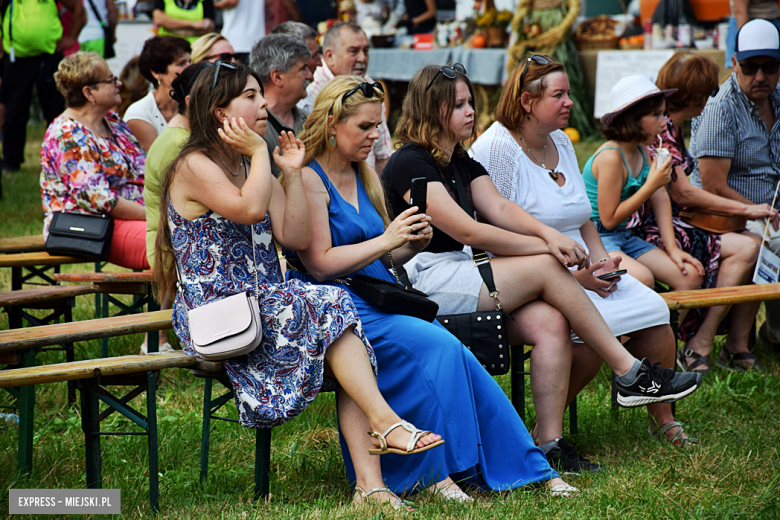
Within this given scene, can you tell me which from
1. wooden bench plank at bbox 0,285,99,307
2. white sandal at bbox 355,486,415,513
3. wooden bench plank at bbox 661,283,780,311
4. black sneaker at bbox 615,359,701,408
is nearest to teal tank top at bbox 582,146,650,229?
wooden bench plank at bbox 661,283,780,311

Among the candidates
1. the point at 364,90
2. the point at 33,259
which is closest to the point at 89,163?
the point at 33,259

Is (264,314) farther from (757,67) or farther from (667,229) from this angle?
(757,67)

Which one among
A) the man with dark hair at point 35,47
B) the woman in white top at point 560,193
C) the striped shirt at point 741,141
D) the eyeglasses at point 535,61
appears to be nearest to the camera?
the woman in white top at point 560,193

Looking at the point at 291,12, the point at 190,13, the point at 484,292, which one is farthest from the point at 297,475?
the point at 291,12

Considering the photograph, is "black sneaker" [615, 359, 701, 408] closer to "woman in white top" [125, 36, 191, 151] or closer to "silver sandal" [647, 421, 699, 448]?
"silver sandal" [647, 421, 699, 448]

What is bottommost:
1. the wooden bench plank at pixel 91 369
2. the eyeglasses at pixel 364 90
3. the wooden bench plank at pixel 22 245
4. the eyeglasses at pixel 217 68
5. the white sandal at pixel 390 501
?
the white sandal at pixel 390 501

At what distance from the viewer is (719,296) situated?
11.8 feet

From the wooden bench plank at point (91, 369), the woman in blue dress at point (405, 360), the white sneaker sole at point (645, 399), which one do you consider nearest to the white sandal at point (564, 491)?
the woman in blue dress at point (405, 360)

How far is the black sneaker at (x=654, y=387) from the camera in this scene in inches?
119

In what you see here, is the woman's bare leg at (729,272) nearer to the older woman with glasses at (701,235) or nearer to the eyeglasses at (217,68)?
the older woman with glasses at (701,235)

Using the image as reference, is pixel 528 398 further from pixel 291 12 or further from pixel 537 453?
pixel 291 12

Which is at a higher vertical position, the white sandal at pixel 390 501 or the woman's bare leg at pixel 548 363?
the woman's bare leg at pixel 548 363

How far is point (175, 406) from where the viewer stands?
378 cm

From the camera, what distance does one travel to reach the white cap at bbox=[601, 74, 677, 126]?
379 centimetres
